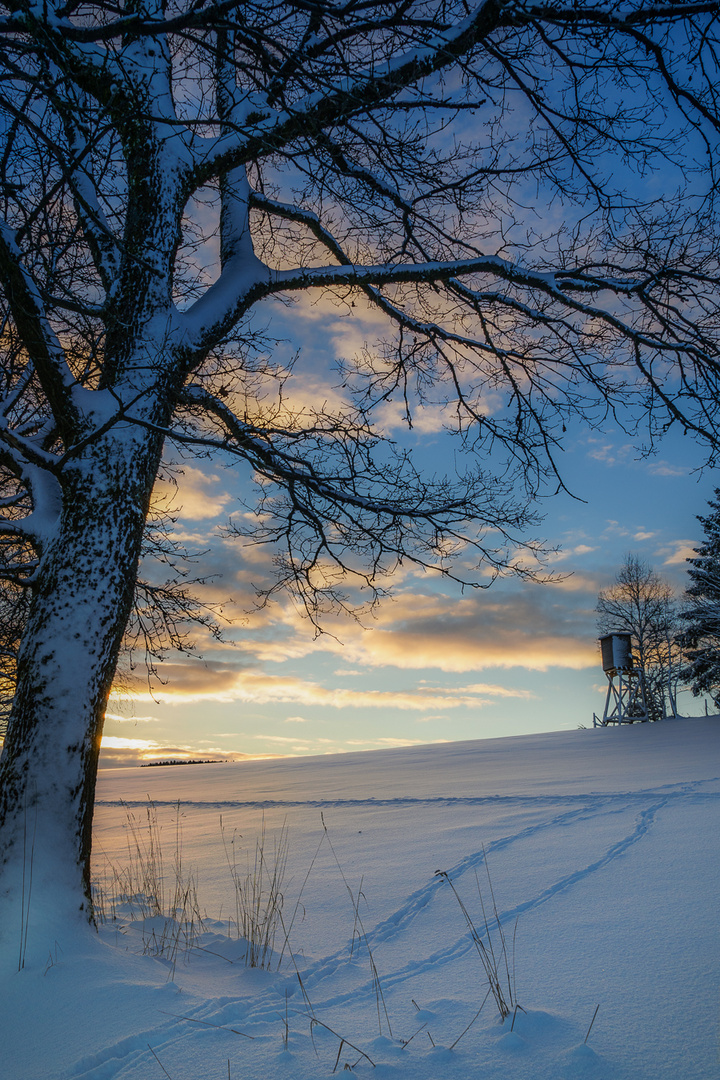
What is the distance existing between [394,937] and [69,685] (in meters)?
2.11

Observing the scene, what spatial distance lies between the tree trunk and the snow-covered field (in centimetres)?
32

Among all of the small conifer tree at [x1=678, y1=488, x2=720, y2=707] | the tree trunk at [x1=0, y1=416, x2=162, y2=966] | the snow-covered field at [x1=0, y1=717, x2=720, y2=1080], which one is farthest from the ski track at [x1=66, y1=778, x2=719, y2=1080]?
the small conifer tree at [x1=678, y1=488, x2=720, y2=707]

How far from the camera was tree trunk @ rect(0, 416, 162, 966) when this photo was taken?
10.3 ft

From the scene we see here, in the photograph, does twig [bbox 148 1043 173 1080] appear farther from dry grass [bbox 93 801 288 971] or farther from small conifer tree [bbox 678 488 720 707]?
small conifer tree [bbox 678 488 720 707]

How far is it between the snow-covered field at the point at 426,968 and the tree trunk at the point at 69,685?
32 cm

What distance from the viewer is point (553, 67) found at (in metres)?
4.80

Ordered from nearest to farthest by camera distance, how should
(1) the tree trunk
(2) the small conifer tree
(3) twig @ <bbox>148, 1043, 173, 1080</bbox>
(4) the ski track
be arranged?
(3) twig @ <bbox>148, 1043, 173, 1080</bbox>, (4) the ski track, (1) the tree trunk, (2) the small conifer tree

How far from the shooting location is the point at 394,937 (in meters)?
3.02

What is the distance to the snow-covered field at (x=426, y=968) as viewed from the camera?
193 cm

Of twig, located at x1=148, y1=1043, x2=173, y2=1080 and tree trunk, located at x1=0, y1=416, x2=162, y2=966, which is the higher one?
tree trunk, located at x1=0, y1=416, x2=162, y2=966

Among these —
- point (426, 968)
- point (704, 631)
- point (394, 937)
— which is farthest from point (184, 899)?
point (704, 631)

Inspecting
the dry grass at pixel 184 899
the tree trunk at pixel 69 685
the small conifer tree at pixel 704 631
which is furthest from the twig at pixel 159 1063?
the small conifer tree at pixel 704 631

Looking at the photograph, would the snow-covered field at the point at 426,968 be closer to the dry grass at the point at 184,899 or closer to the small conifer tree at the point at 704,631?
the dry grass at the point at 184,899

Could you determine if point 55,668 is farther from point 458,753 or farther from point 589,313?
point 458,753
